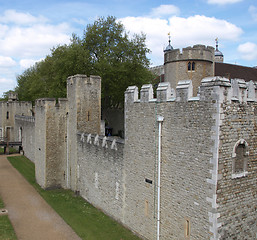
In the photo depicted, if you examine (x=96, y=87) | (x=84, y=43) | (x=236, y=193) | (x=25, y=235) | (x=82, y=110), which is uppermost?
(x=84, y=43)

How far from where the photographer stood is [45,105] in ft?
60.1

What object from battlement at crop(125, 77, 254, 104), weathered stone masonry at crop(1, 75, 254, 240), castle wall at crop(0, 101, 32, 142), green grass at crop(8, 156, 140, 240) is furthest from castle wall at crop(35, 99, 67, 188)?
castle wall at crop(0, 101, 32, 142)

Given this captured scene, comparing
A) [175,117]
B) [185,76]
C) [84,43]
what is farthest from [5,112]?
[175,117]

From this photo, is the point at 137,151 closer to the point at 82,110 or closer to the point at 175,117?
the point at 175,117

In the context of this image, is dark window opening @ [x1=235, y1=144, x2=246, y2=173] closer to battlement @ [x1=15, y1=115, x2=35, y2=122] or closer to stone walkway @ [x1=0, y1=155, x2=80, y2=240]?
stone walkway @ [x1=0, y1=155, x2=80, y2=240]

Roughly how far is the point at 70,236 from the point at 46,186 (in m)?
6.94

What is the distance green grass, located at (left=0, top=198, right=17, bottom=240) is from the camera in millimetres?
11949

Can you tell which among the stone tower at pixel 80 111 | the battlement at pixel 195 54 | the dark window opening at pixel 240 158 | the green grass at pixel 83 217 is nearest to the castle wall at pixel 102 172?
the green grass at pixel 83 217

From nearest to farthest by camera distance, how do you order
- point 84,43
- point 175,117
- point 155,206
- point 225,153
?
point 225,153 < point 175,117 < point 155,206 < point 84,43

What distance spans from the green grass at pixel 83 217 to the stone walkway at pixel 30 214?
336 mm

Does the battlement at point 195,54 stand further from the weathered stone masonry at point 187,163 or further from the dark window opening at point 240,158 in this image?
the dark window opening at point 240,158

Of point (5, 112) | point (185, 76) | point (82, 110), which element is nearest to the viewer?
point (82, 110)

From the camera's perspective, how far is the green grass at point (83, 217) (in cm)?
1213

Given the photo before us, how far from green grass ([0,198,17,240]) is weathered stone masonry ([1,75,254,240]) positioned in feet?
14.7
